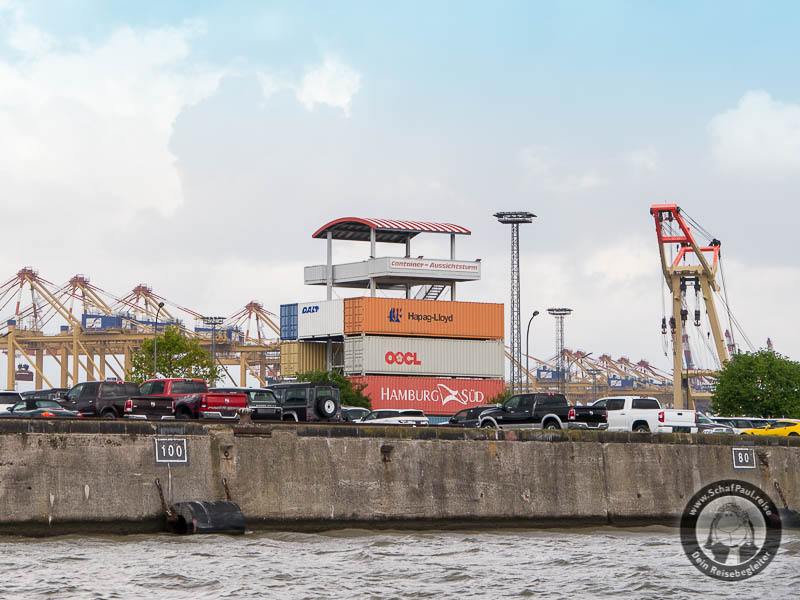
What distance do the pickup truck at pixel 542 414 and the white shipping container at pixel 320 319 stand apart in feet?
279

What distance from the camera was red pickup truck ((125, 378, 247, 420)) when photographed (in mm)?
43469

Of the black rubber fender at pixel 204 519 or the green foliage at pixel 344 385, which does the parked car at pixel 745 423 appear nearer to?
the black rubber fender at pixel 204 519

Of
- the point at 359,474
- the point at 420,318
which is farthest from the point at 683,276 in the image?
the point at 359,474

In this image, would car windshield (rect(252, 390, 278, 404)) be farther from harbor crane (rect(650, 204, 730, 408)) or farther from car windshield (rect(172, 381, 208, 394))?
harbor crane (rect(650, 204, 730, 408))

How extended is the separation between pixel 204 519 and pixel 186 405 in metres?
17.1

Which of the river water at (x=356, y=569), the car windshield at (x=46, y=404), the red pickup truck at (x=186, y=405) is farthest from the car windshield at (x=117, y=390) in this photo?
the river water at (x=356, y=569)

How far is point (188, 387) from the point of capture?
48125 mm

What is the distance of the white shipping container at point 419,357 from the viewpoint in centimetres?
12975

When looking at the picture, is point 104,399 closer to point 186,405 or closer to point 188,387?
point 188,387

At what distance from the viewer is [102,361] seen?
191 m

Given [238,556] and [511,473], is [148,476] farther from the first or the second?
[511,473]

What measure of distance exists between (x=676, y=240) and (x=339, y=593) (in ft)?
368

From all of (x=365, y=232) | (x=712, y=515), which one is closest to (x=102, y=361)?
(x=365, y=232)

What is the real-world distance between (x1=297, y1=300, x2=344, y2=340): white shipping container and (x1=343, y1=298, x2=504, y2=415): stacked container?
3.86ft
